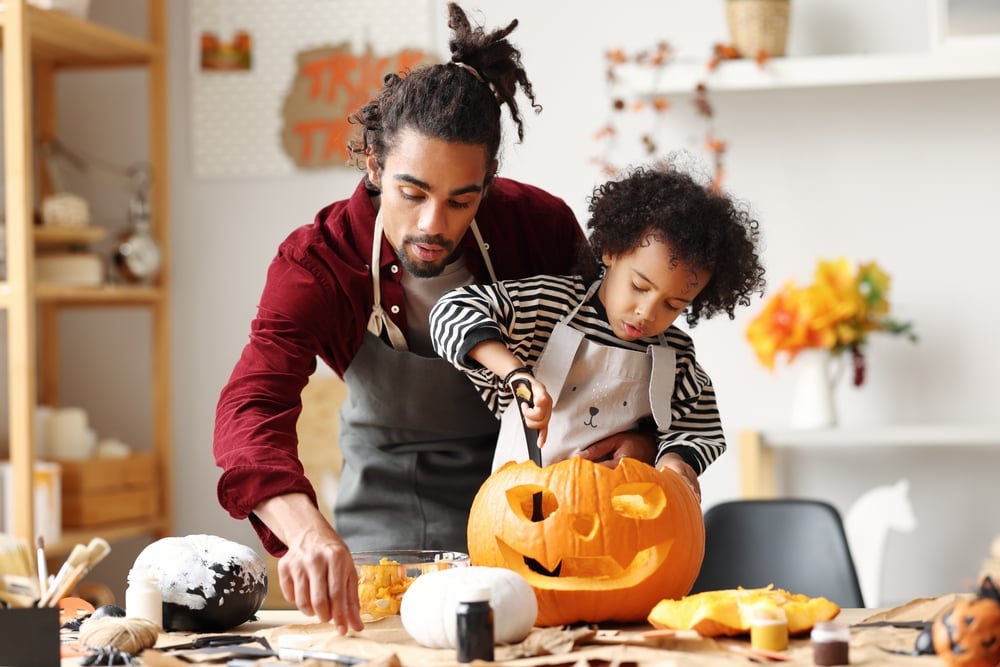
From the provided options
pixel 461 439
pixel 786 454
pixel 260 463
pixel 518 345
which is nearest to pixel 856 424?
pixel 786 454

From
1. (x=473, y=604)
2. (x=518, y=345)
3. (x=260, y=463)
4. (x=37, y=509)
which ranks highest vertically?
(x=518, y=345)

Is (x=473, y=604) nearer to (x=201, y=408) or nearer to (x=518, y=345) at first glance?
(x=518, y=345)

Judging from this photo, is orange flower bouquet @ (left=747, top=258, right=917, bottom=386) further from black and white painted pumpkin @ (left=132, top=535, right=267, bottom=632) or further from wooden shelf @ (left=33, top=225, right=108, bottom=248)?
black and white painted pumpkin @ (left=132, top=535, right=267, bottom=632)

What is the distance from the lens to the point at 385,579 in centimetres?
136

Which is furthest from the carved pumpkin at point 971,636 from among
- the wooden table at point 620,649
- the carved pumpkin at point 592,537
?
the carved pumpkin at point 592,537

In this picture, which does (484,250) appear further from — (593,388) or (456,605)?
(456,605)

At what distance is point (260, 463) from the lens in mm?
1324

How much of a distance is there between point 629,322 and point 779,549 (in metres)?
0.74

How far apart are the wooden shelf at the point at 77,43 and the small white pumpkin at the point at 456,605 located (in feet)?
6.56

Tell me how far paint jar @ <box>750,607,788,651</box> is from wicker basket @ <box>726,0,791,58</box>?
6.26ft

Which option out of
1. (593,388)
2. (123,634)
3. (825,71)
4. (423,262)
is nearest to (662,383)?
(593,388)

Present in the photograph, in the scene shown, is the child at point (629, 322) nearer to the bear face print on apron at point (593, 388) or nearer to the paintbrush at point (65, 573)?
the bear face print on apron at point (593, 388)

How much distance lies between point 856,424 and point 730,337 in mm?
359

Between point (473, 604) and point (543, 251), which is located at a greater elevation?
point (543, 251)
